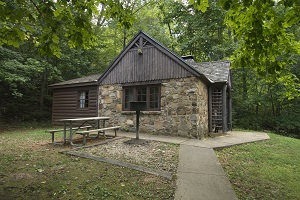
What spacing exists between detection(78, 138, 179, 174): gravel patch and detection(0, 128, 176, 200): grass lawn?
589 millimetres

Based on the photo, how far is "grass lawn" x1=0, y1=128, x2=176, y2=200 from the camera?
10.4ft

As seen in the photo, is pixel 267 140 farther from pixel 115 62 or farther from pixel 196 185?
pixel 115 62

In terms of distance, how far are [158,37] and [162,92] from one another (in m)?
12.4

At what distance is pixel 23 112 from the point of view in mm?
14812

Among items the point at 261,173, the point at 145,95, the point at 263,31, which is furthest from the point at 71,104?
the point at 263,31

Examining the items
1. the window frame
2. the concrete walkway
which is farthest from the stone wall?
the window frame

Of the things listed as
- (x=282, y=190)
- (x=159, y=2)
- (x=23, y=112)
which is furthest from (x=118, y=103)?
(x=159, y=2)

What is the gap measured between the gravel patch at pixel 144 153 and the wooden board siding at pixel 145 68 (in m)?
3.52

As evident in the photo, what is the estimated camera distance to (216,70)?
10.8 meters

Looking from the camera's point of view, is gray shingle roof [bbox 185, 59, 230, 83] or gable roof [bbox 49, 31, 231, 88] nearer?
gable roof [bbox 49, 31, 231, 88]

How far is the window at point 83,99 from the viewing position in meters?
12.8

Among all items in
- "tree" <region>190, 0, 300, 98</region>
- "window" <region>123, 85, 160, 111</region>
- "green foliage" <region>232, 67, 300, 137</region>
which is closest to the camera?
"tree" <region>190, 0, 300, 98</region>

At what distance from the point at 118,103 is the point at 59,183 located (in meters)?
7.06

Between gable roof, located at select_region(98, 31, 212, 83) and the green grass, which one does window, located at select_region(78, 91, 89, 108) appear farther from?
the green grass
